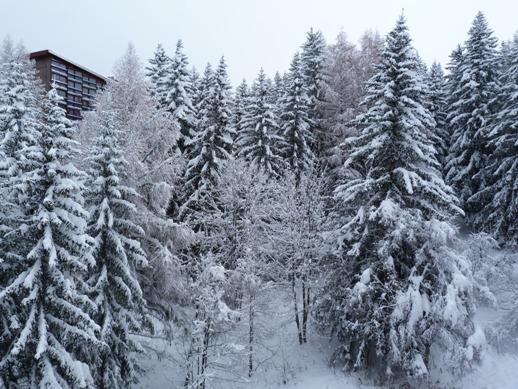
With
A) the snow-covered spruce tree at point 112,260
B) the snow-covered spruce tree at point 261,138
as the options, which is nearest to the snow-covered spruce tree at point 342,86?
the snow-covered spruce tree at point 261,138

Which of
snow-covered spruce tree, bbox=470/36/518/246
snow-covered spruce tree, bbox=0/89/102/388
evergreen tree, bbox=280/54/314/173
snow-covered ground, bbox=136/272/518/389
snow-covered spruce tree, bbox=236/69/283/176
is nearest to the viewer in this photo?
snow-covered spruce tree, bbox=0/89/102/388

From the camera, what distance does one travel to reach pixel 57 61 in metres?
50.3

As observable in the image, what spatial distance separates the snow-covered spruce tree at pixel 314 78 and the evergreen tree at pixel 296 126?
0.67 metres

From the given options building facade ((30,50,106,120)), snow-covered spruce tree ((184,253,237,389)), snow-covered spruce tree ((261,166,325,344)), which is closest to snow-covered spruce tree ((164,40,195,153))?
snow-covered spruce tree ((261,166,325,344))

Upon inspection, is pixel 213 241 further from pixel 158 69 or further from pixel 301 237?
pixel 158 69

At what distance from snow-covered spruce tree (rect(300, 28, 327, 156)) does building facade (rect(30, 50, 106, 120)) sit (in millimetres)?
27219

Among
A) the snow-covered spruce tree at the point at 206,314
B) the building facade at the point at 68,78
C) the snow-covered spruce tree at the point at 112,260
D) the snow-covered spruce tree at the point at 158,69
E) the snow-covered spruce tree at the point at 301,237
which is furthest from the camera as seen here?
the building facade at the point at 68,78

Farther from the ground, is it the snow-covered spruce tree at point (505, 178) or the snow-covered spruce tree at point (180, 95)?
the snow-covered spruce tree at point (180, 95)

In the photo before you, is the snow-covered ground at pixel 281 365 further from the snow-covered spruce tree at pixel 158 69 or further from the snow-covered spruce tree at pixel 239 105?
the snow-covered spruce tree at pixel 239 105

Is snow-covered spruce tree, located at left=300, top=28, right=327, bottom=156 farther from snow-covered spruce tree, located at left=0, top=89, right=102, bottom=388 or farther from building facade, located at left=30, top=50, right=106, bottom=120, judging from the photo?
building facade, located at left=30, top=50, right=106, bottom=120

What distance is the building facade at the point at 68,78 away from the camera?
162 ft

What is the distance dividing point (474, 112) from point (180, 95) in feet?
64.5

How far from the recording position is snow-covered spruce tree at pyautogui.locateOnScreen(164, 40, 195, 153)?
93.3ft

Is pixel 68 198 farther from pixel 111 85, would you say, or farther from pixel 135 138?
pixel 111 85
